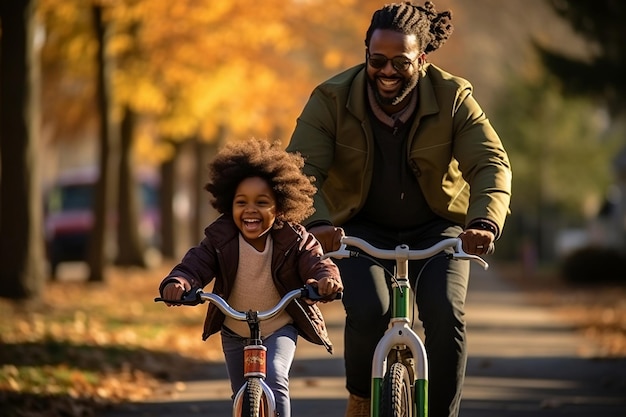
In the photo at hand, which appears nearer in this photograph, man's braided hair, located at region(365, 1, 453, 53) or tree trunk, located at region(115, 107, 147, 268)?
man's braided hair, located at region(365, 1, 453, 53)

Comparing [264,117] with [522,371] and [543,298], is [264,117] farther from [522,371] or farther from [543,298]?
[522,371]

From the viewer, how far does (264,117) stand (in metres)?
32.9

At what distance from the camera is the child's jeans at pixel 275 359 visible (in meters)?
6.06

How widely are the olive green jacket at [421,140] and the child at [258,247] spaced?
0.35 meters

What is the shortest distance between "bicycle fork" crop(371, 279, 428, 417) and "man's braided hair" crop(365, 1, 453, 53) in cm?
117

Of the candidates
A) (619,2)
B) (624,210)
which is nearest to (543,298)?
(619,2)

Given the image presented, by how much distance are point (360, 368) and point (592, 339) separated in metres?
10.7

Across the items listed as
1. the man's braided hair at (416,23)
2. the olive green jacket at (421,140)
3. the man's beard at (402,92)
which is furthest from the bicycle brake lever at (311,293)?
the man's braided hair at (416,23)

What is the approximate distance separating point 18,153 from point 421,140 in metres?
11.3

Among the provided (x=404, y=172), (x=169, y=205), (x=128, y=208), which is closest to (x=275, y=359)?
(x=404, y=172)

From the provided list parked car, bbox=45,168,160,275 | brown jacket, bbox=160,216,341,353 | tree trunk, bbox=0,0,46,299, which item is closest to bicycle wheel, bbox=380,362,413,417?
brown jacket, bbox=160,216,341,353

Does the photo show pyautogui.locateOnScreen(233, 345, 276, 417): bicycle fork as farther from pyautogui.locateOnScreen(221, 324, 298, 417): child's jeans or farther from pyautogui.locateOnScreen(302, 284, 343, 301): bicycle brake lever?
pyautogui.locateOnScreen(302, 284, 343, 301): bicycle brake lever

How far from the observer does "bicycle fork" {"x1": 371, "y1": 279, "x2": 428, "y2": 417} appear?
6.23 meters

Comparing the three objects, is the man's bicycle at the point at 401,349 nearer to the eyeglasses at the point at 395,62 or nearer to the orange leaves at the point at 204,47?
the eyeglasses at the point at 395,62
